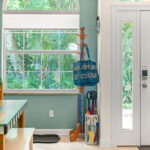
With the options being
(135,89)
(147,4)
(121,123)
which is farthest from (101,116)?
(147,4)

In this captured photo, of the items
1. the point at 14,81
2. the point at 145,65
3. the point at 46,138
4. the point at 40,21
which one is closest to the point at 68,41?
the point at 40,21

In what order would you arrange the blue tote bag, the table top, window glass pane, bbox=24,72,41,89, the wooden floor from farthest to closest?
window glass pane, bbox=24,72,41,89
the blue tote bag
the wooden floor
the table top

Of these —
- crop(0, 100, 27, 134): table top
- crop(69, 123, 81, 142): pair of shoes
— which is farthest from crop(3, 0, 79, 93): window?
crop(0, 100, 27, 134): table top

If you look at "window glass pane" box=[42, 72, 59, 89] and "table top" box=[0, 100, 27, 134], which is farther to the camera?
"window glass pane" box=[42, 72, 59, 89]

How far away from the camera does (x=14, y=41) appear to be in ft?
15.6

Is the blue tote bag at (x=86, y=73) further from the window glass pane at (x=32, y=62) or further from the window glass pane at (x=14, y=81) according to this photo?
the window glass pane at (x=14, y=81)

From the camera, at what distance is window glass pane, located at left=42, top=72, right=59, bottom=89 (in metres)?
4.82

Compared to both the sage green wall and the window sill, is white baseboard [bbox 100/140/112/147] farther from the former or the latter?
the window sill

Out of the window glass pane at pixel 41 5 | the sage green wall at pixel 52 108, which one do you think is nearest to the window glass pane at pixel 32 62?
the sage green wall at pixel 52 108

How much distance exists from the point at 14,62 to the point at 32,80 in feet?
1.40

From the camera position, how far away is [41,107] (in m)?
4.73

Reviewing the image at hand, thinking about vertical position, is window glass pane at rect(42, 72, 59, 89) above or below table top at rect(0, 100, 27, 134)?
A: above

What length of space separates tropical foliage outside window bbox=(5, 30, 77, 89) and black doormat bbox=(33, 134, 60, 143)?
82 cm

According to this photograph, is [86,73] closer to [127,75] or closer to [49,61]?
[127,75]
